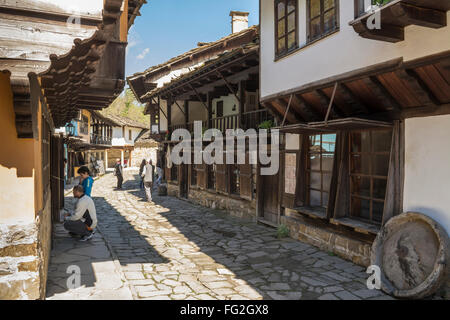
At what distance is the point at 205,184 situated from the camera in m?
13.9

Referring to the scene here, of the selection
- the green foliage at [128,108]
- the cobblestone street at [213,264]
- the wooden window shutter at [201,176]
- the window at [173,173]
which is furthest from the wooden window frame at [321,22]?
the green foliage at [128,108]

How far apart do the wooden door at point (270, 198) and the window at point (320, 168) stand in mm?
1600

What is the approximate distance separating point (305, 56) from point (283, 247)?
3.98 meters

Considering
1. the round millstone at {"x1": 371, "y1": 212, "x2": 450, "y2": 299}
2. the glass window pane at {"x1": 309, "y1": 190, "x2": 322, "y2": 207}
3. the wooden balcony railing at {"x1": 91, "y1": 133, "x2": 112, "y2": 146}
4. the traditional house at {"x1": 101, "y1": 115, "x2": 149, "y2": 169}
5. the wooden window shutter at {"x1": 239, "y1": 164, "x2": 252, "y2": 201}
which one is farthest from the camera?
the traditional house at {"x1": 101, "y1": 115, "x2": 149, "y2": 169}

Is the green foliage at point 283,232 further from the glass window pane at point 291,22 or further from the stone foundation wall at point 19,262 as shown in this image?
the stone foundation wall at point 19,262

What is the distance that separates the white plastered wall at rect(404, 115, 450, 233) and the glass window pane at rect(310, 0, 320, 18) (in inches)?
110

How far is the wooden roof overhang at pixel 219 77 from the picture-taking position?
9991 millimetres

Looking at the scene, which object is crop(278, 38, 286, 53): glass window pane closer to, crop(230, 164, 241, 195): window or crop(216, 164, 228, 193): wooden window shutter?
crop(230, 164, 241, 195): window

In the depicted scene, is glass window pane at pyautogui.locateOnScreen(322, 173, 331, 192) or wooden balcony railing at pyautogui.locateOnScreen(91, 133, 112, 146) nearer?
glass window pane at pyautogui.locateOnScreen(322, 173, 331, 192)

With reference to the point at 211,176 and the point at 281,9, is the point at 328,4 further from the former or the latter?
the point at 211,176

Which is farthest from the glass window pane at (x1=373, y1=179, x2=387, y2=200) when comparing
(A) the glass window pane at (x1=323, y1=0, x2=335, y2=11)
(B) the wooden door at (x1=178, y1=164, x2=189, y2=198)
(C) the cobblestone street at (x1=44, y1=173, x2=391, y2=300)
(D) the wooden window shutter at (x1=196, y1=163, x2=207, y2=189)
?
(B) the wooden door at (x1=178, y1=164, x2=189, y2=198)

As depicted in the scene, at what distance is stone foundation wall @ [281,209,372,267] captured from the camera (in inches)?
242

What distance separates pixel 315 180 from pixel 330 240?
1.57 meters
